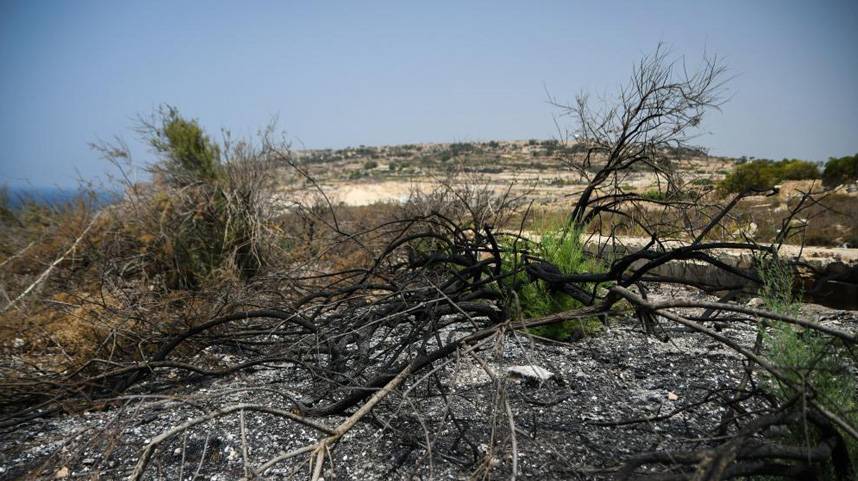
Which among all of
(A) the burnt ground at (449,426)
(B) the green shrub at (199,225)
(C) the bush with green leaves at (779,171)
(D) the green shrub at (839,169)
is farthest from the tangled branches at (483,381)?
(D) the green shrub at (839,169)

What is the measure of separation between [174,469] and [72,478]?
459mm


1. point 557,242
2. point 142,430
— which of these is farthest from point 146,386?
point 557,242

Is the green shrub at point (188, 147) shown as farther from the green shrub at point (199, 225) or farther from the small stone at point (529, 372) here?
the small stone at point (529, 372)

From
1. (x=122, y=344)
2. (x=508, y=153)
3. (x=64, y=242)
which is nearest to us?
(x=122, y=344)

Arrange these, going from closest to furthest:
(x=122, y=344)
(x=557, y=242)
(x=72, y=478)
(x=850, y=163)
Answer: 1. (x=72, y=478)
2. (x=122, y=344)
3. (x=557, y=242)
4. (x=850, y=163)

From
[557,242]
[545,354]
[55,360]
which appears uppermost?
[557,242]

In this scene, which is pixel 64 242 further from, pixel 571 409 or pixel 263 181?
pixel 571 409

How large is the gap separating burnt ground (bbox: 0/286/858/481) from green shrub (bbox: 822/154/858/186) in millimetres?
17342

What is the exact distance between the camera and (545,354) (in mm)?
3609

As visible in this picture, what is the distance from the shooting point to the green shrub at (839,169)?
53.7 feet

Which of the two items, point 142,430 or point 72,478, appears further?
point 142,430

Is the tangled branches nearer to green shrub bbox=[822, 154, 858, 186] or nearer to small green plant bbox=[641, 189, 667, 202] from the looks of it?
small green plant bbox=[641, 189, 667, 202]

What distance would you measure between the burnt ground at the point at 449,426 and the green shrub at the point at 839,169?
1734 centimetres

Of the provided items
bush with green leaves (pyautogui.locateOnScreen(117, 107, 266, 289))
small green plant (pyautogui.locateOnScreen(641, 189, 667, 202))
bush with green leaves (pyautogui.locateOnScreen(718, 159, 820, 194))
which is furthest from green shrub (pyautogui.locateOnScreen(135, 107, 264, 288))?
bush with green leaves (pyautogui.locateOnScreen(718, 159, 820, 194))
